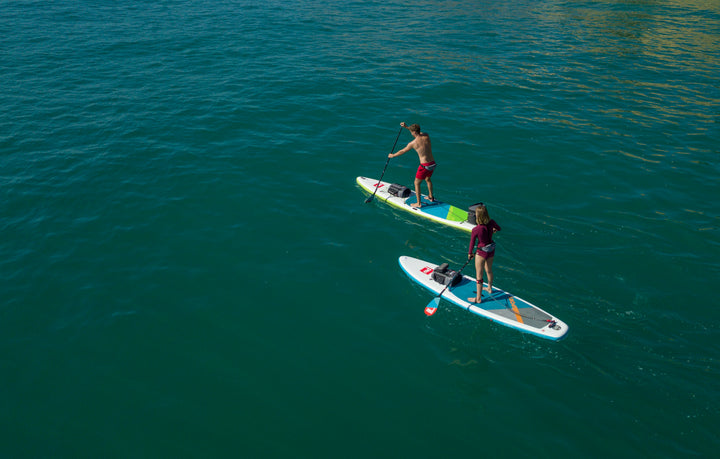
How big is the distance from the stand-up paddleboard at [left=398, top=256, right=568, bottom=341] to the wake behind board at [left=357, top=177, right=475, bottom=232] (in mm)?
2689

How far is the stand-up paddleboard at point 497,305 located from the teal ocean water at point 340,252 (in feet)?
1.13

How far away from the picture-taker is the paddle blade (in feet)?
44.3

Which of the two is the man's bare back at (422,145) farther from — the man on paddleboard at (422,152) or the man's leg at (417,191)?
the man's leg at (417,191)

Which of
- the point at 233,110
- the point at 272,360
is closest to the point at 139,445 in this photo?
the point at 272,360

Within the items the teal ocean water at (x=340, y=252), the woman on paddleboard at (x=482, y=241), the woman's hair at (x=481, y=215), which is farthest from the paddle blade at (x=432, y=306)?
the woman's hair at (x=481, y=215)

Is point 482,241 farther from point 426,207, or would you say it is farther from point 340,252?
point 426,207

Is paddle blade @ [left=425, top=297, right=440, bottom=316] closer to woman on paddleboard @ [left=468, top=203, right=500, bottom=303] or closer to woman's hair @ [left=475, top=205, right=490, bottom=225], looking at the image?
woman on paddleboard @ [left=468, top=203, right=500, bottom=303]

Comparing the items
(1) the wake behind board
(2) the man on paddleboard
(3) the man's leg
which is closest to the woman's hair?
(1) the wake behind board

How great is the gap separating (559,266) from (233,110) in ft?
61.4

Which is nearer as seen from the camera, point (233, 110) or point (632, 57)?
point (233, 110)

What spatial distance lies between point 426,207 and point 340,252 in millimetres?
4283

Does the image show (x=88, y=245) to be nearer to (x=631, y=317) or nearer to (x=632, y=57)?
(x=631, y=317)

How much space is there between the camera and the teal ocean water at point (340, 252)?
1084 centimetres

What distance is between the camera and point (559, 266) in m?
15.1
